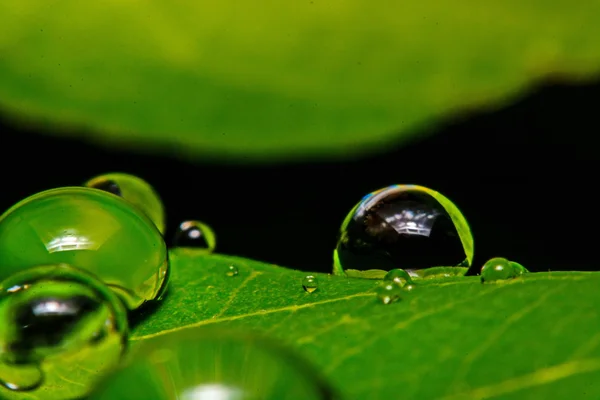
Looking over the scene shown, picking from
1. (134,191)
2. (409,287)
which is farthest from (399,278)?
(134,191)

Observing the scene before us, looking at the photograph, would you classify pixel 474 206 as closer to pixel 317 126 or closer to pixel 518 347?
pixel 317 126

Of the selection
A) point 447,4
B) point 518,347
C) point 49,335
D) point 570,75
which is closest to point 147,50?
point 447,4

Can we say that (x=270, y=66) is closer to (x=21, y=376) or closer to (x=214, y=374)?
(x=21, y=376)

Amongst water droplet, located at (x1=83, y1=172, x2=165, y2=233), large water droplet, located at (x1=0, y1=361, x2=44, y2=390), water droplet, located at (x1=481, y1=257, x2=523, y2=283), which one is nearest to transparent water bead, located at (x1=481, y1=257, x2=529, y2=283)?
water droplet, located at (x1=481, y1=257, x2=523, y2=283)

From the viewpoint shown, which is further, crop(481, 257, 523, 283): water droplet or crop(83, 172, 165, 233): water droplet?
crop(83, 172, 165, 233): water droplet

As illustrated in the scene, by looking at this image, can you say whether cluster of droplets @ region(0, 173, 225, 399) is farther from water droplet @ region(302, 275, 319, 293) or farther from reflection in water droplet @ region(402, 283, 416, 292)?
reflection in water droplet @ region(402, 283, 416, 292)

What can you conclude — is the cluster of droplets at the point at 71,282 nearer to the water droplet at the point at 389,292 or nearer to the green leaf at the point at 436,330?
the green leaf at the point at 436,330
